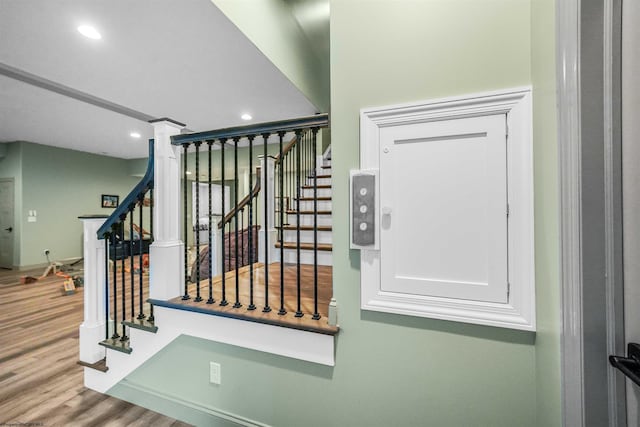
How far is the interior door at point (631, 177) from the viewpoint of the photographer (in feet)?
2.06

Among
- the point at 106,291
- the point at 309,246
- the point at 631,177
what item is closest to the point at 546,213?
the point at 631,177

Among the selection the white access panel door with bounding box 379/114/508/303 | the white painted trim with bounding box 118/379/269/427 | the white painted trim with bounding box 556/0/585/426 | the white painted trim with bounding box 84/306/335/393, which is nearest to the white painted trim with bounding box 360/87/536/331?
the white access panel door with bounding box 379/114/508/303

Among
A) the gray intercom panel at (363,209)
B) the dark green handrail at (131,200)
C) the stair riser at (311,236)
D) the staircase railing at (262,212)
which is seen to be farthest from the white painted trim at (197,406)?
the stair riser at (311,236)

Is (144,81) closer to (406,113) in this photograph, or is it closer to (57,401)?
(57,401)

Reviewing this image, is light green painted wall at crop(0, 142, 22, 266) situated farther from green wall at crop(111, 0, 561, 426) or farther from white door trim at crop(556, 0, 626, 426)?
white door trim at crop(556, 0, 626, 426)

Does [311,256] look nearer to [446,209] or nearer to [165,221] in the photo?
[165,221]

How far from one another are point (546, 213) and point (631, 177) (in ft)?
0.83

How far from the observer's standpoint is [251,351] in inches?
55.4

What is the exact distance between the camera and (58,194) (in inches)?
243

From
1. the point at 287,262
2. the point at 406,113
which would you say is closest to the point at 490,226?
the point at 406,113

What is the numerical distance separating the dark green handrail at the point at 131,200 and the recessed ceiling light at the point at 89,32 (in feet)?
4.62

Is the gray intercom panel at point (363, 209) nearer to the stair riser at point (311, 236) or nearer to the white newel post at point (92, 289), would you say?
the stair riser at point (311, 236)

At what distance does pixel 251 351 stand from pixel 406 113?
1370mm

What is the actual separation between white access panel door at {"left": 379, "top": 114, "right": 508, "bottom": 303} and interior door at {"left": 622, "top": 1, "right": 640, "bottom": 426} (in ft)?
1.15
